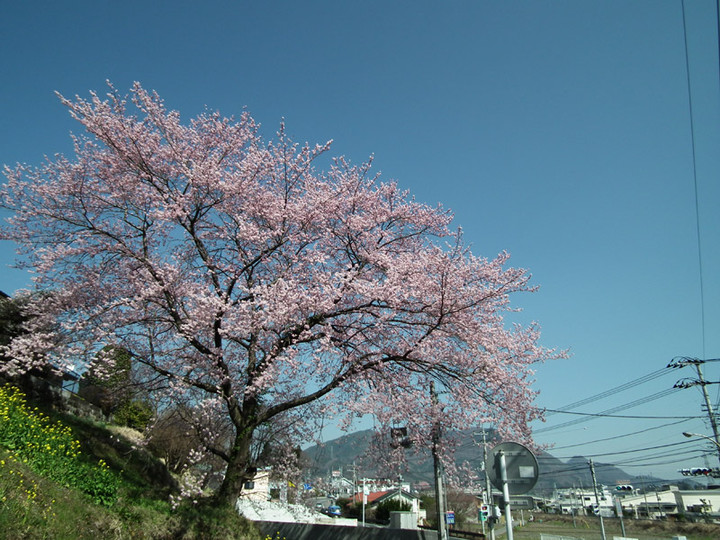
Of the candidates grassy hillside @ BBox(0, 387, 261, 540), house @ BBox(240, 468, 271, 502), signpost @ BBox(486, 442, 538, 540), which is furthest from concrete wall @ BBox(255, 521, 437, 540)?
signpost @ BBox(486, 442, 538, 540)

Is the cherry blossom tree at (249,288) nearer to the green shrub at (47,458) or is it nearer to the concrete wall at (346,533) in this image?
the green shrub at (47,458)

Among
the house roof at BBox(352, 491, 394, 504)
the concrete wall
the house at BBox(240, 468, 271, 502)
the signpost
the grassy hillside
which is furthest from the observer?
the house roof at BBox(352, 491, 394, 504)

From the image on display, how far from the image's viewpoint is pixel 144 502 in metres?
9.14

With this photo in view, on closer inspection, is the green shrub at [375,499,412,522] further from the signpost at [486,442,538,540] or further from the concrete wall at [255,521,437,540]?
the signpost at [486,442,538,540]

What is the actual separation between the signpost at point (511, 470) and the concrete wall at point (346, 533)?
878cm

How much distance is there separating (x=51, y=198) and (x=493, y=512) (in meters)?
21.2

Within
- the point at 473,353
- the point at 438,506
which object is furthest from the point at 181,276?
the point at 438,506

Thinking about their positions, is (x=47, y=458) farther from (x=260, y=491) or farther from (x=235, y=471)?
(x=260, y=491)

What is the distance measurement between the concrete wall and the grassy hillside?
224 inches

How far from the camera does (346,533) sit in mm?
15203

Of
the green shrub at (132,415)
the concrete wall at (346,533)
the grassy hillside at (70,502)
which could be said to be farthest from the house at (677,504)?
the grassy hillside at (70,502)

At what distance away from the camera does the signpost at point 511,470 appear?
6816 mm

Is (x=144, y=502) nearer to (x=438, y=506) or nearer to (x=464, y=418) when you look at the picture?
(x=464, y=418)

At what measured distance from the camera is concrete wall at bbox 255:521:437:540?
14695 mm
